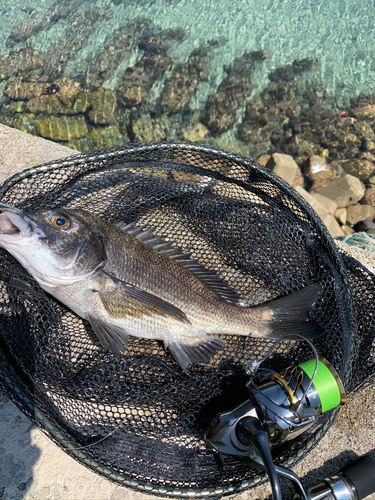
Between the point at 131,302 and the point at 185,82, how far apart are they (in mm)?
7203

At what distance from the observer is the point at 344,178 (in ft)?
23.7

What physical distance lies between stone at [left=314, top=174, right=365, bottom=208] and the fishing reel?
17.3ft

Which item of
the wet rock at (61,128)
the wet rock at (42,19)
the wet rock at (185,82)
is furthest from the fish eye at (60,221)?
the wet rock at (42,19)

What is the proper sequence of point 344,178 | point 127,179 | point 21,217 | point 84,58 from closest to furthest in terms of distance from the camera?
point 21,217 → point 127,179 → point 344,178 → point 84,58


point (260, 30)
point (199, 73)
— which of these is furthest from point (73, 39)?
point (260, 30)

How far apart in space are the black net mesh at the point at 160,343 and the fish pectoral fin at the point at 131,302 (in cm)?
37

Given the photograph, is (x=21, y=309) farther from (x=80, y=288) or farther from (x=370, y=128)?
(x=370, y=128)

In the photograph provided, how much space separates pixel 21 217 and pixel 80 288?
65cm

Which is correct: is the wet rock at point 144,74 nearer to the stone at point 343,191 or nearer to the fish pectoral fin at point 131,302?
the stone at point 343,191

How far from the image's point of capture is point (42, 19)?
987 cm

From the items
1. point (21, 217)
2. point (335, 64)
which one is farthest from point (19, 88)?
point (335, 64)

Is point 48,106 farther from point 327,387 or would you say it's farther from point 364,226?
point 327,387

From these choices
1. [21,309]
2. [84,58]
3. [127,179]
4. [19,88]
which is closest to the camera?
[21,309]

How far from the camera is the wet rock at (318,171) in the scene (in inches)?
293
